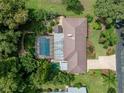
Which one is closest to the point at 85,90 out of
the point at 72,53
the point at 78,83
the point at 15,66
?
the point at 78,83

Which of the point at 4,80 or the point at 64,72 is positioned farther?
the point at 64,72

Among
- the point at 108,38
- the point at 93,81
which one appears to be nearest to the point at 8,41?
the point at 93,81

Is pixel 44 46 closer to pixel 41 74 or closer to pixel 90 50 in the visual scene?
pixel 41 74

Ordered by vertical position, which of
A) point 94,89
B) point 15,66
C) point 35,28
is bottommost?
point 94,89

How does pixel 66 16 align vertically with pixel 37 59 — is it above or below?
above

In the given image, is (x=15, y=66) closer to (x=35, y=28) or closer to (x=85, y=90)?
(x=35, y=28)

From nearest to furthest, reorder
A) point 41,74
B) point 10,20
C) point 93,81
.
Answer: point 10,20 < point 41,74 < point 93,81

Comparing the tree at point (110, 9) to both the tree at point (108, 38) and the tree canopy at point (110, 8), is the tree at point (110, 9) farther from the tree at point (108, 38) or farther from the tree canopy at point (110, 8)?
Result: the tree at point (108, 38)
